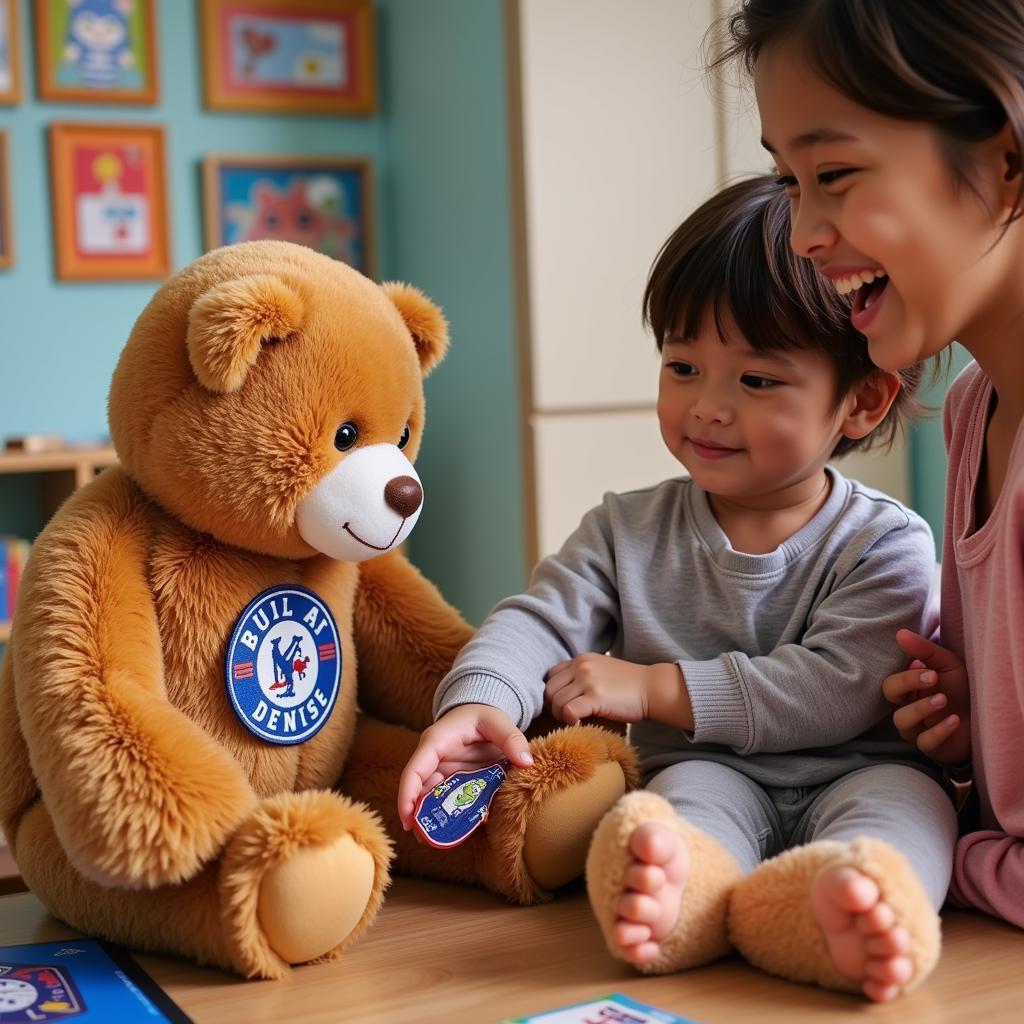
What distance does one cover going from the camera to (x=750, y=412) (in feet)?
3.23

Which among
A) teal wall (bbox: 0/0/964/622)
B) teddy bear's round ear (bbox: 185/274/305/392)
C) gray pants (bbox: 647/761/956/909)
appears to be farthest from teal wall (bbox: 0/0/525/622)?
teddy bear's round ear (bbox: 185/274/305/392)

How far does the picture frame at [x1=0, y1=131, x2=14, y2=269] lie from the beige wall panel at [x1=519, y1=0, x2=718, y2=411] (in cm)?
125

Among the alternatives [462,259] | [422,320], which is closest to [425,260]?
[462,259]

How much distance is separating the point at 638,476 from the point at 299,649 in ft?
6.89

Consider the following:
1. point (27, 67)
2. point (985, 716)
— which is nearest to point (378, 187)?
point (27, 67)

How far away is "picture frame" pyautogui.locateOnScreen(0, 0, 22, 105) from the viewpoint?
3137 mm

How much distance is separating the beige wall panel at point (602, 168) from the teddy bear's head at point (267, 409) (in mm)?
1995

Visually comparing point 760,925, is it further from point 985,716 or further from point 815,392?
point 815,392

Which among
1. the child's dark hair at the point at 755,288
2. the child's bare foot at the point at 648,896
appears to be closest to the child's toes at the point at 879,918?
the child's bare foot at the point at 648,896

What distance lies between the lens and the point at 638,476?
2939mm

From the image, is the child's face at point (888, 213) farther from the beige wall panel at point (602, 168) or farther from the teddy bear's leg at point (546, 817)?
the beige wall panel at point (602, 168)

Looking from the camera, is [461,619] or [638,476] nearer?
[461,619]

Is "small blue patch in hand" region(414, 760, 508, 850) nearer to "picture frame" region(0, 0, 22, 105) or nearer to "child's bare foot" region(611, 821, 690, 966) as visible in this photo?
"child's bare foot" region(611, 821, 690, 966)

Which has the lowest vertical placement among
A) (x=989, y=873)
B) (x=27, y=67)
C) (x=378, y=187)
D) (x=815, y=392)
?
(x=989, y=873)
